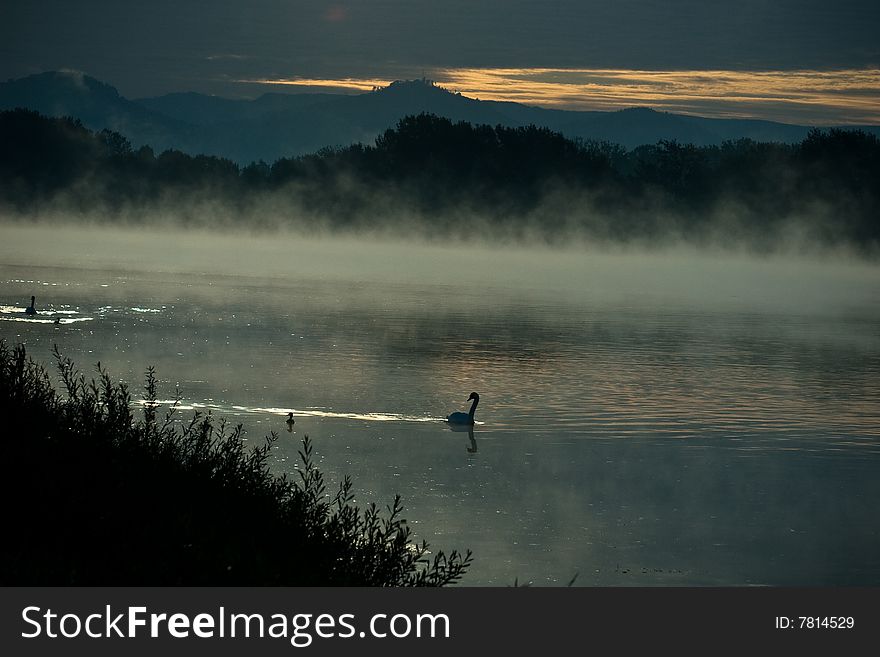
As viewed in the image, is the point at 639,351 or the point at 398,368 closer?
the point at 398,368

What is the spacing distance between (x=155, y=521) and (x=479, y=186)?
116m

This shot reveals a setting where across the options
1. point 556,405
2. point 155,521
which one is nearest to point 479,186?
point 556,405

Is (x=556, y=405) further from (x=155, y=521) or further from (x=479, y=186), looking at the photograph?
(x=479, y=186)

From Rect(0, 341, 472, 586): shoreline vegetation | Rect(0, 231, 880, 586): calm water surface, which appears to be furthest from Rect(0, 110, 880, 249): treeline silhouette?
Rect(0, 341, 472, 586): shoreline vegetation

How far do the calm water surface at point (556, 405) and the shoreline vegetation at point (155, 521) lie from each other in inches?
74.4

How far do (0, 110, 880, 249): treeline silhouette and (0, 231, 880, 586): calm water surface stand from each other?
Result: 198ft

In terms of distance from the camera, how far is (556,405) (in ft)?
76.2

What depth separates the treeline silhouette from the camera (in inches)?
4395

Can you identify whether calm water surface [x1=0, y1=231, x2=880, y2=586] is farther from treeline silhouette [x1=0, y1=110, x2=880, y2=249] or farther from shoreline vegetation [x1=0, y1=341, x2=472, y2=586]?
treeline silhouette [x1=0, y1=110, x2=880, y2=249]
